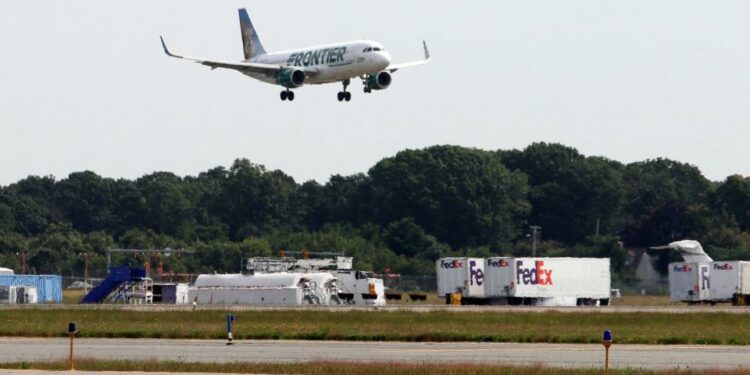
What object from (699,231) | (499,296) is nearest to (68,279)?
(499,296)

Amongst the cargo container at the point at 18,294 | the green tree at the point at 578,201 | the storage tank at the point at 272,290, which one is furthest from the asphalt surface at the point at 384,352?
the green tree at the point at 578,201

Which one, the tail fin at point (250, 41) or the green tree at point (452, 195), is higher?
the tail fin at point (250, 41)

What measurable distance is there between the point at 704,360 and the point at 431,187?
5304 inches

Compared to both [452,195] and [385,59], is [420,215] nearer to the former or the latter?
[452,195]

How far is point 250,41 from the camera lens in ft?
343

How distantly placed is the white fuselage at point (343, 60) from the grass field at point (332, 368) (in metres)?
46.2

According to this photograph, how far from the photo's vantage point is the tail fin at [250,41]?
4070 inches

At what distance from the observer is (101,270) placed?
477ft

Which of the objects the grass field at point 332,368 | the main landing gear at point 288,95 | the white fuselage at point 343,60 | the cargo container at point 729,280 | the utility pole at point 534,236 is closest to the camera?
the grass field at point 332,368

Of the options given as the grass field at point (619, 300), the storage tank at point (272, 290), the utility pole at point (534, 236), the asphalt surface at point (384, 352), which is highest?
the utility pole at point (534, 236)

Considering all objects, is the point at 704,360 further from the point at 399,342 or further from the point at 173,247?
the point at 173,247

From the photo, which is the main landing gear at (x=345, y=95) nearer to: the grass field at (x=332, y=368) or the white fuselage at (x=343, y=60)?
the white fuselage at (x=343, y=60)

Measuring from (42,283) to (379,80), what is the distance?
34743mm

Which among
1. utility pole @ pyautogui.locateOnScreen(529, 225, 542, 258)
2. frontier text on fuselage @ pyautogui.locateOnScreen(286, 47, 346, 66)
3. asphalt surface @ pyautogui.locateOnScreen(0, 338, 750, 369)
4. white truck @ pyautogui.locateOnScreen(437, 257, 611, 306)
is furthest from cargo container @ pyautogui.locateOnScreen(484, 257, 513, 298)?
utility pole @ pyautogui.locateOnScreen(529, 225, 542, 258)
